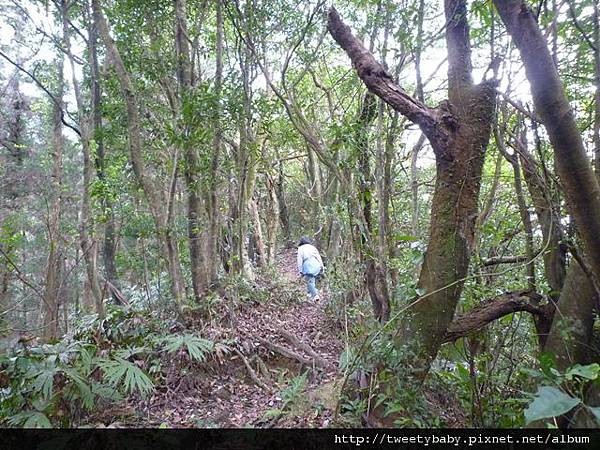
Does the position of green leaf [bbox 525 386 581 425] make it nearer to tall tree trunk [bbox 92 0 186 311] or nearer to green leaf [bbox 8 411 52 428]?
green leaf [bbox 8 411 52 428]

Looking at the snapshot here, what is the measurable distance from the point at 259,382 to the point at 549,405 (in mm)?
4138

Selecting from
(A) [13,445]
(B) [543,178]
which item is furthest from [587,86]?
(A) [13,445]

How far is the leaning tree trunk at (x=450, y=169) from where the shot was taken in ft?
9.68

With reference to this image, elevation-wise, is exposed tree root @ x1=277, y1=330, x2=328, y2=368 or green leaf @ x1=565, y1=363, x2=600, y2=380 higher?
green leaf @ x1=565, y1=363, x2=600, y2=380

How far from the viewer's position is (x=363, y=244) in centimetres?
416

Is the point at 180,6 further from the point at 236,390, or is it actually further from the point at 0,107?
the point at 0,107

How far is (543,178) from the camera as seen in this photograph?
9.89ft

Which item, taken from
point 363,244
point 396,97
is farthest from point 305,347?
point 396,97

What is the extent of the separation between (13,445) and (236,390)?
2609 millimetres

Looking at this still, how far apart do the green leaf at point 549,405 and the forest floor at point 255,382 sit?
2.37 metres

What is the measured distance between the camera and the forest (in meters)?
2.73

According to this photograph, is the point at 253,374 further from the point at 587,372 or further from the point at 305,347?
the point at 587,372

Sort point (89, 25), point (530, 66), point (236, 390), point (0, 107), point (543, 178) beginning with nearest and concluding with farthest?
point (530, 66), point (543, 178), point (236, 390), point (89, 25), point (0, 107)

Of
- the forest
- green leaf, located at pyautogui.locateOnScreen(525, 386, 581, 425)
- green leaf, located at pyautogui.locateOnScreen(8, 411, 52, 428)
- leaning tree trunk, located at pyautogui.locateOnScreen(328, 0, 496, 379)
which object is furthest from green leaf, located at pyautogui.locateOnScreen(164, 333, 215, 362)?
green leaf, located at pyautogui.locateOnScreen(525, 386, 581, 425)
